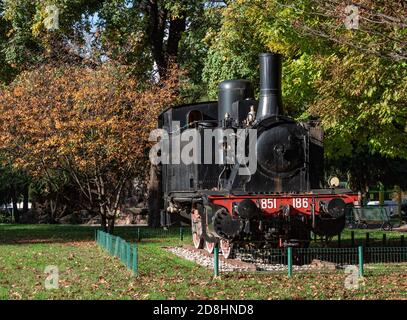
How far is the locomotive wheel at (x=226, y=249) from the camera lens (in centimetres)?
1812

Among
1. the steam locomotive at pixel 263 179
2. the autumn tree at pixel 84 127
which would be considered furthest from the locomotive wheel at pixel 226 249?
the autumn tree at pixel 84 127

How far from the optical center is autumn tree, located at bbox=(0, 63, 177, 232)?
995 inches

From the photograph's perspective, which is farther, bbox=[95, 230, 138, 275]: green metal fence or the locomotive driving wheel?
the locomotive driving wheel

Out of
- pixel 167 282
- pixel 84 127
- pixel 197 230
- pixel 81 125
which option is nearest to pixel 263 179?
pixel 167 282

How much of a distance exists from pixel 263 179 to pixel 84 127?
32.1 feet

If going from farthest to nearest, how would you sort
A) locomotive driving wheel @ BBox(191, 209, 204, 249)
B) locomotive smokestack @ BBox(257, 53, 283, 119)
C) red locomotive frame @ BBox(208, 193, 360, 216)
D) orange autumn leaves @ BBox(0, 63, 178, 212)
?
orange autumn leaves @ BBox(0, 63, 178, 212)
locomotive driving wheel @ BBox(191, 209, 204, 249)
locomotive smokestack @ BBox(257, 53, 283, 119)
red locomotive frame @ BBox(208, 193, 360, 216)

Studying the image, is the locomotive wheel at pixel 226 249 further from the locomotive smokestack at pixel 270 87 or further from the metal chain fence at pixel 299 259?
the locomotive smokestack at pixel 270 87

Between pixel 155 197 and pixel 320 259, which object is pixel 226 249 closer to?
pixel 320 259

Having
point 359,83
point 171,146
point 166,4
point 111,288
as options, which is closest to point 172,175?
point 171,146

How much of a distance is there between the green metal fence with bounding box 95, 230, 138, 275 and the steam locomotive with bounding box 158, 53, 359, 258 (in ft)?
6.51

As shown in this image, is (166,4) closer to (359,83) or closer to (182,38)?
(182,38)

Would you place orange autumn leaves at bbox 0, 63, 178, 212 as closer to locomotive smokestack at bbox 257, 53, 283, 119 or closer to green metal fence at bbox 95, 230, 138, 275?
green metal fence at bbox 95, 230, 138, 275

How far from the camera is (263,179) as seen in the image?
56.4ft

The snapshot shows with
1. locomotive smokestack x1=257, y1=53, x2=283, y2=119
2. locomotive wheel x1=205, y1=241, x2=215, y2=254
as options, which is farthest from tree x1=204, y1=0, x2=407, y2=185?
locomotive wheel x1=205, y1=241, x2=215, y2=254
